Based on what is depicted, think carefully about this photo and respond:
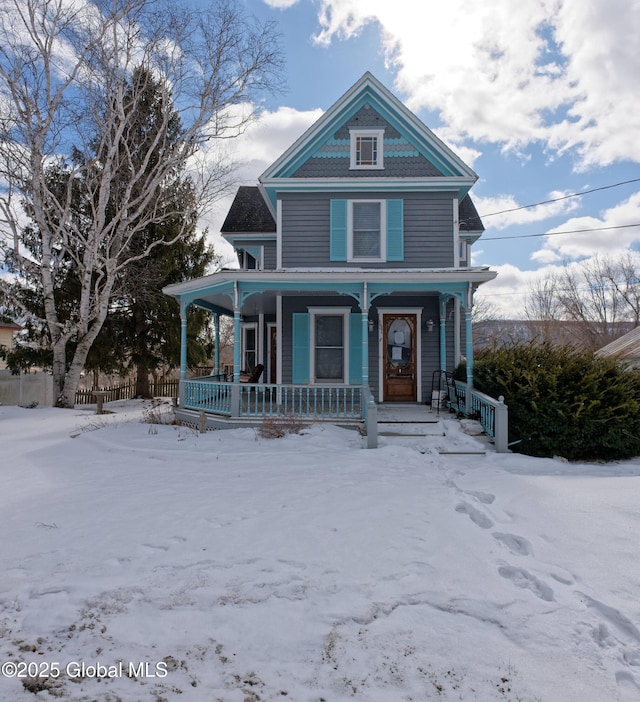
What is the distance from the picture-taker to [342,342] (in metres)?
11.9

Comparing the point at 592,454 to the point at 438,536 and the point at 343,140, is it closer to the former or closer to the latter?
the point at 438,536

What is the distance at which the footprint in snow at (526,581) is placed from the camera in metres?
3.22

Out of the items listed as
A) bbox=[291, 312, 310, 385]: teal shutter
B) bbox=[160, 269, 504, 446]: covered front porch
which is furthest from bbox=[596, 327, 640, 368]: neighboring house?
bbox=[291, 312, 310, 385]: teal shutter

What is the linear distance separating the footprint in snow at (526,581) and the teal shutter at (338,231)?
9392mm

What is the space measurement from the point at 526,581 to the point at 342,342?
8807 millimetres

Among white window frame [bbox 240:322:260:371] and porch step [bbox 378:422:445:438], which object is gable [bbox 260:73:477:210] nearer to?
white window frame [bbox 240:322:260:371]

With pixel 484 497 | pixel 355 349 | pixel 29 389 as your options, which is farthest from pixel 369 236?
pixel 29 389

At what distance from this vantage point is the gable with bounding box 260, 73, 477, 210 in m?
11.8

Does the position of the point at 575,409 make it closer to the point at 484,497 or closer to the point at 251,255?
the point at 484,497

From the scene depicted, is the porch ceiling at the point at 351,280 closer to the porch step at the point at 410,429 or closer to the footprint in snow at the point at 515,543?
the porch step at the point at 410,429

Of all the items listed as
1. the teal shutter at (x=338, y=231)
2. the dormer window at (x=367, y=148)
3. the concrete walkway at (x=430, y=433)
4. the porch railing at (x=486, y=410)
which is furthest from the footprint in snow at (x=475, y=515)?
the dormer window at (x=367, y=148)

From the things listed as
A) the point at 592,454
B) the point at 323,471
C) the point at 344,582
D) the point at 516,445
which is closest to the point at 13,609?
the point at 344,582

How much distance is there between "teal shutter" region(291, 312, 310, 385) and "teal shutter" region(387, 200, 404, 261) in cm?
288

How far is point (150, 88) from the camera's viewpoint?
58.7 ft
